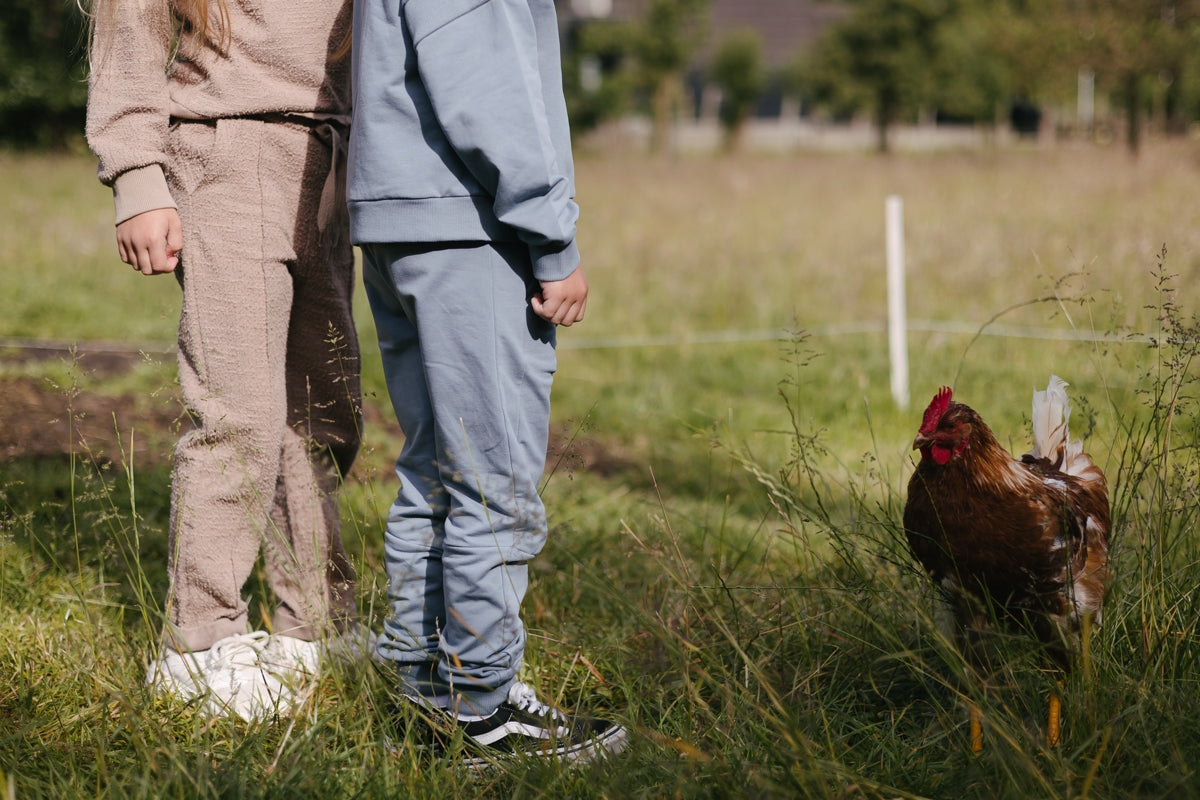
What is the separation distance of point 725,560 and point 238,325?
1.65 metres

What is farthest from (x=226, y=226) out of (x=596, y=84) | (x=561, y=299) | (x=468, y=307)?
(x=596, y=84)

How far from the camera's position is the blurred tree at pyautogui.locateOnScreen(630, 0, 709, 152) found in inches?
1227

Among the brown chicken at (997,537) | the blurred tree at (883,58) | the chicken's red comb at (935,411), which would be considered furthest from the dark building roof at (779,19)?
the brown chicken at (997,537)

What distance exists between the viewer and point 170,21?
222cm

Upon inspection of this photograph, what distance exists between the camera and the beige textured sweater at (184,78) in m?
2.14

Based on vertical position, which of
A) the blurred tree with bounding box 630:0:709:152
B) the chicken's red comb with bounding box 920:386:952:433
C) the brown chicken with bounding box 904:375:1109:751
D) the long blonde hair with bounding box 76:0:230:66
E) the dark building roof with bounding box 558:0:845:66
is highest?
the dark building roof with bounding box 558:0:845:66

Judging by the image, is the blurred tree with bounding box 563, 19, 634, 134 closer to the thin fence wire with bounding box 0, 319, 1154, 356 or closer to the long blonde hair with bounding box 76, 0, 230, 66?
the thin fence wire with bounding box 0, 319, 1154, 356

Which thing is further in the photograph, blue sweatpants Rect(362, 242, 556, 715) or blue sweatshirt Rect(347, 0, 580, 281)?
blue sweatpants Rect(362, 242, 556, 715)

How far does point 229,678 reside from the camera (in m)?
2.25

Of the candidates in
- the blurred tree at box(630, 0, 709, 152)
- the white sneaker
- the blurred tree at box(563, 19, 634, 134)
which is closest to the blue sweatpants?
the white sneaker

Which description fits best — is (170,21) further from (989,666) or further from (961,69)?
(961,69)

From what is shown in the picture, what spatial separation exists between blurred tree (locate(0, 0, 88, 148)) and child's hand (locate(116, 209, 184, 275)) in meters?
24.2

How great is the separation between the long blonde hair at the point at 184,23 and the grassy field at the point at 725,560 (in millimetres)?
653

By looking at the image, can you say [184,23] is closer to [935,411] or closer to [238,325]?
[238,325]
